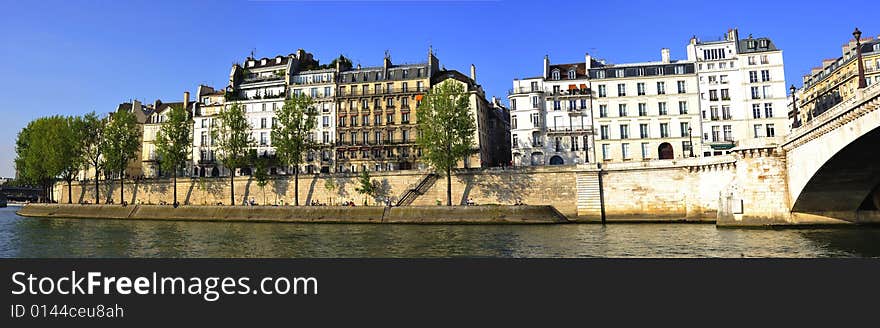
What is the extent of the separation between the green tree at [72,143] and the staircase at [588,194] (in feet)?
210

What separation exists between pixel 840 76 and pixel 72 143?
102643 millimetres

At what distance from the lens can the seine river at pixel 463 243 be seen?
26344 mm

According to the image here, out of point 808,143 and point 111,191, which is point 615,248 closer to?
point 808,143

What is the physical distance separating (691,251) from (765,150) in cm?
1464

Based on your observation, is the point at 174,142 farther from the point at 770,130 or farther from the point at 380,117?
the point at 770,130

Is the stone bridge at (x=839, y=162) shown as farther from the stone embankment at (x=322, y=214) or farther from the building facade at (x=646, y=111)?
the building facade at (x=646, y=111)

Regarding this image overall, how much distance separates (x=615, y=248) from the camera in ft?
92.8

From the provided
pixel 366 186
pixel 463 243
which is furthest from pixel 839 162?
pixel 366 186

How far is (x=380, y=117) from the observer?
7262 cm

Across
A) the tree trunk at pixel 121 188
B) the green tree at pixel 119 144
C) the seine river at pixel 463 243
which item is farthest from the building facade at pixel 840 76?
the tree trunk at pixel 121 188

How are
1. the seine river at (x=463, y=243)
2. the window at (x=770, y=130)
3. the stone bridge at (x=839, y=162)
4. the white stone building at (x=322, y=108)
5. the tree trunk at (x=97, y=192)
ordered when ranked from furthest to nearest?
the white stone building at (x=322, y=108), the tree trunk at (x=97, y=192), the window at (x=770, y=130), the seine river at (x=463, y=243), the stone bridge at (x=839, y=162)

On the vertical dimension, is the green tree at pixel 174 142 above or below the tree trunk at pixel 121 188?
above
